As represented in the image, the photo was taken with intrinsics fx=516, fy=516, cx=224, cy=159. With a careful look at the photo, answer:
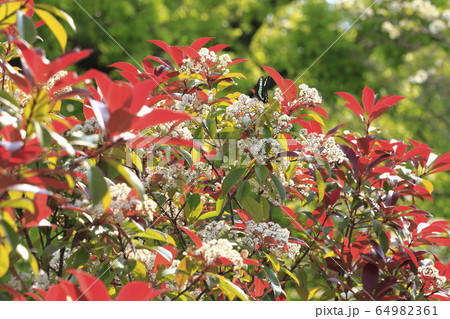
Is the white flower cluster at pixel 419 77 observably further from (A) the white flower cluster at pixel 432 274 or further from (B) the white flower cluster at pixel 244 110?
(B) the white flower cluster at pixel 244 110

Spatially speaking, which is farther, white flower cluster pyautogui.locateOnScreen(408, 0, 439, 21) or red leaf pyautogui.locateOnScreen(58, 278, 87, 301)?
white flower cluster pyautogui.locateOnScreen(408, 0, 439, 21)

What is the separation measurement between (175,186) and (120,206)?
487mm

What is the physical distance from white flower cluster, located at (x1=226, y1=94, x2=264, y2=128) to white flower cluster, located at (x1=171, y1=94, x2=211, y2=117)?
0.14 metres

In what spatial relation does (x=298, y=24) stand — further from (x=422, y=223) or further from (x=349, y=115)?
(x=422, y=223)

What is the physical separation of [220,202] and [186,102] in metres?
0.40

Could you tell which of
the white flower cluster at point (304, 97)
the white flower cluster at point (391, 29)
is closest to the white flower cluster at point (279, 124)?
the white flower cluster at point (304, 97)

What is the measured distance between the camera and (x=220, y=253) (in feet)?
4.63

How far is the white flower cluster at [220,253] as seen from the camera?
141cm

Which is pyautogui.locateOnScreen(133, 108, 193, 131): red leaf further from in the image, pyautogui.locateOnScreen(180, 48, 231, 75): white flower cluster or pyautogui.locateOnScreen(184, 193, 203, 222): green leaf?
pyautogui.locateOnScreen(180, 48, 231, 75): white flower cluster

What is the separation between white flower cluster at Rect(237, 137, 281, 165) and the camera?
178 cm

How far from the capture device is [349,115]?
11055 millimetres

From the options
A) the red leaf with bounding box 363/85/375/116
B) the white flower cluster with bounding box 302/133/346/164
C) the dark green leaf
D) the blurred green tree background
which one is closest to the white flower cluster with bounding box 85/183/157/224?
the dark green leaf

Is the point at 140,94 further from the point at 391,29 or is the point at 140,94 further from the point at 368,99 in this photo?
the point at 391,29

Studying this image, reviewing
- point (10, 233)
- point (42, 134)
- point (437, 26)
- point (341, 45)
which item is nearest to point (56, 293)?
point (10, 233)
